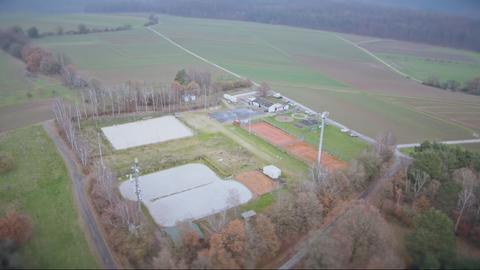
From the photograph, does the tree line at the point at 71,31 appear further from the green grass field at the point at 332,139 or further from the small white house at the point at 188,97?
the green grass field at the point at 332,139

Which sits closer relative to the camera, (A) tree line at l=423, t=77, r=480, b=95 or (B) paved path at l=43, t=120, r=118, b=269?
(B) paved path at l=43, t=120, r=118, b=269

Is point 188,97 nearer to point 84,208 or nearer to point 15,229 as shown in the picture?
point 84,208

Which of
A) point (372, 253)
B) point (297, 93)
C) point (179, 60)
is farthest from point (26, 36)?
point (372, 253)

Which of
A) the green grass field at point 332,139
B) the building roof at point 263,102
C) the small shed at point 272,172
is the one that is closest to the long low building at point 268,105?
A: the building roof at point 263,102

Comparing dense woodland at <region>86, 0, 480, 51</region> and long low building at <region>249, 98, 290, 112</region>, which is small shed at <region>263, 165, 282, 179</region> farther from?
dense woodland at <region>86, 0, 480, 51</region>

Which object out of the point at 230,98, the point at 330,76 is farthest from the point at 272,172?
the point at 330,76

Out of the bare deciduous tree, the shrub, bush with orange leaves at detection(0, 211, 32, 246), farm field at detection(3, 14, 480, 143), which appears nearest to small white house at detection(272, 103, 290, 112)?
farm field at detection(3, 14, 480, 143)

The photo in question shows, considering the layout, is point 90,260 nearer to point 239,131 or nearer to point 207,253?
point 207,253
